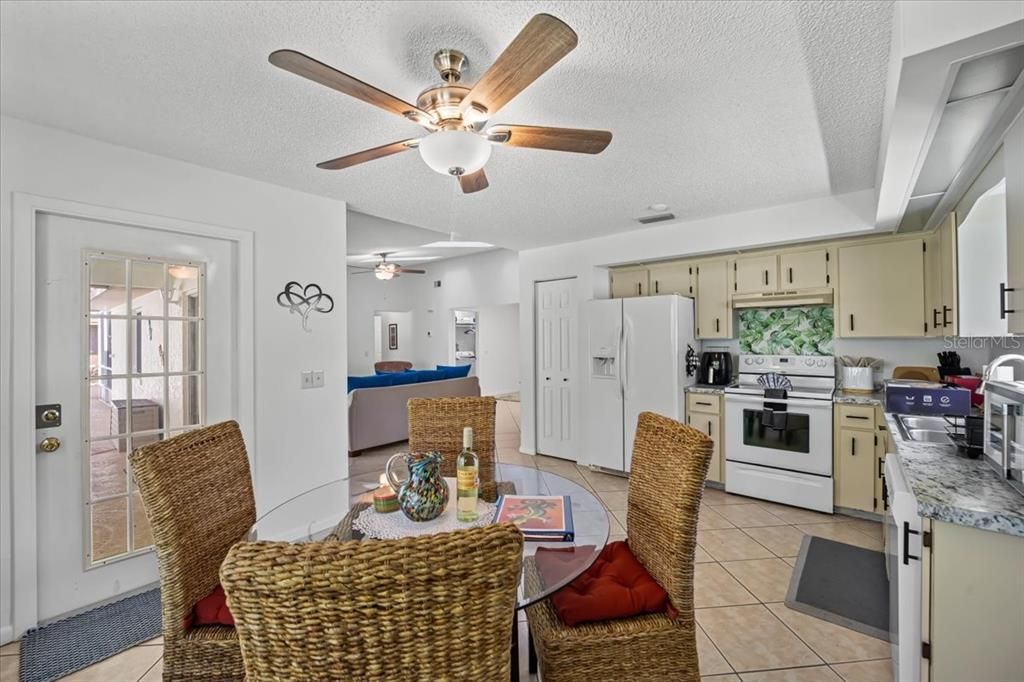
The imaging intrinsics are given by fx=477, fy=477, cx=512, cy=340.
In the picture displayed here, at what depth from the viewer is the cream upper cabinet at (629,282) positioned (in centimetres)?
468

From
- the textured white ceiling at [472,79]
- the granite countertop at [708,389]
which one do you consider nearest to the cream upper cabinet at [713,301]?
the granite countertop at [708,389]

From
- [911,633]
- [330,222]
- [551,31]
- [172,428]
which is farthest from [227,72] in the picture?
[911,633]

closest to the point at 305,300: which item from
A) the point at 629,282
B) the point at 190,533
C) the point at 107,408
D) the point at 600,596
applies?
the point at 107,408

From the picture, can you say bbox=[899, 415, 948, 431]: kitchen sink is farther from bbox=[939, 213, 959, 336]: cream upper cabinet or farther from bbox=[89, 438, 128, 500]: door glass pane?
bbox=[89, 438, 128, 500]: door glass pane

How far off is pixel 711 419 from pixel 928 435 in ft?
6.25

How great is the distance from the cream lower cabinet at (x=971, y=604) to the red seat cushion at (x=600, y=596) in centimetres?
74

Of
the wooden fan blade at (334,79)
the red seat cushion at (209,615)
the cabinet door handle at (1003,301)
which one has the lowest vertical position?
the red seat cushion at (209,615)

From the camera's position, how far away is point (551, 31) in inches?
46.6

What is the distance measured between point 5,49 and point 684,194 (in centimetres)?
340

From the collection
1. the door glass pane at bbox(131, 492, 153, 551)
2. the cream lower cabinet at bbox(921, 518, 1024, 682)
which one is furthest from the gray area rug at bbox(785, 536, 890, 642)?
the door glass pane at bbox(131, 492, 153, 551)

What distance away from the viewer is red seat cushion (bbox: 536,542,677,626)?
1462mm

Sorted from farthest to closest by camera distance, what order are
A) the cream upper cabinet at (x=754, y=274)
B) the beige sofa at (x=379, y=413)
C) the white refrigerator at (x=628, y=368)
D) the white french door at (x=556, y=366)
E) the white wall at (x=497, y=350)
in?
the white wall at (x=497, y=350)
the beige sofa at (x=379, y=413)
the white french door at (x=556, y=366)
the white refrigerator at (x=628, y=368)
the cream upper cabinet at (x=754, y=274)

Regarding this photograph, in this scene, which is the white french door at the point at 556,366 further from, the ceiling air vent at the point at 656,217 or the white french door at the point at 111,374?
the white french door at the point at 111,374

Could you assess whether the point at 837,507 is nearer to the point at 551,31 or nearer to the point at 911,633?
the point at 911,633
